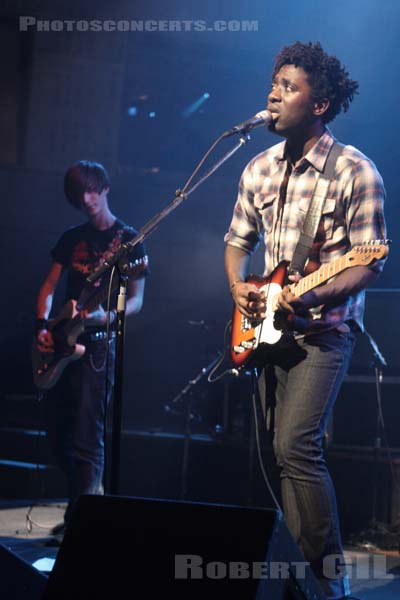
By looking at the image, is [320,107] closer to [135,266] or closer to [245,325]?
[245,325]

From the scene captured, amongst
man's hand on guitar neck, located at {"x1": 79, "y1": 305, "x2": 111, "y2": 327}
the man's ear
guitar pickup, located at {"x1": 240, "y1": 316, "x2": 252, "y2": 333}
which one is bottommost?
man's hand on guitar neck, located at {"x1": 79, "y1": 305, "x2": 111, "y2": 327}

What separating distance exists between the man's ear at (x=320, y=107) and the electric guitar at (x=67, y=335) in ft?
5.62

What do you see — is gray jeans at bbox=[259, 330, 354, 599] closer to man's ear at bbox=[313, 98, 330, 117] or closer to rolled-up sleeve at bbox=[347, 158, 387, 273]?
rolled-up sleeve at bbox=[347, 158, 387, 273]

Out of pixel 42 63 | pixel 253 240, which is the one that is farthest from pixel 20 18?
pixel 253 240

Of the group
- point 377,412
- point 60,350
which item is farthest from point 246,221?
point 377,412

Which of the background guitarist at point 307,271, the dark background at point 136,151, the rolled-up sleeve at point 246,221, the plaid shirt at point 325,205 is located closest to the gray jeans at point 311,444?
the background guitarist at point 307,271

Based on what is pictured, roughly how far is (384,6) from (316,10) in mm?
580

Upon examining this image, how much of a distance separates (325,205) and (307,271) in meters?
0.26

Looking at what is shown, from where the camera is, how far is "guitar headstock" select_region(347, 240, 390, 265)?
9.62ft

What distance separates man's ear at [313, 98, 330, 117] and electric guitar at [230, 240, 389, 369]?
625 mm

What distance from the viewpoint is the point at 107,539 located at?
1918 mm

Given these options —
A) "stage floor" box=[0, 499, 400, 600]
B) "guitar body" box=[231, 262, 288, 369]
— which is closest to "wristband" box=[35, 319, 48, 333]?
"stage floor" box=[0, 499, 400, 600]

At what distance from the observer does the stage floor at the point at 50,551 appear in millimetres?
3576

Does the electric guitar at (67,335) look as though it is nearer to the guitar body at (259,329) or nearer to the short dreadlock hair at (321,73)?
the guitar body at (259,329)
